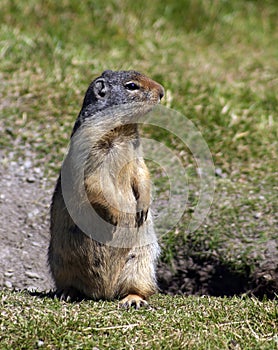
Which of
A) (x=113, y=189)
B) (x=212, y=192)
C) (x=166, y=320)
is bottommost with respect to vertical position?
(x=212, y=192)

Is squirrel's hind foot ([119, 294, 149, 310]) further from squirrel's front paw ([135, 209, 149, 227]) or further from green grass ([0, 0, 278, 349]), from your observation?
squirrel's front paw ([135, 209, 149, 227])

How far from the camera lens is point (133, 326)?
12.9 ft

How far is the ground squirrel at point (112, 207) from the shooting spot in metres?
4.63

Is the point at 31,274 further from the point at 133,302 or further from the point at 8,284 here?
the point at 133,302

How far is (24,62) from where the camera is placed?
27.7 ft

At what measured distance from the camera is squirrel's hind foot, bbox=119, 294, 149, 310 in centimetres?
453

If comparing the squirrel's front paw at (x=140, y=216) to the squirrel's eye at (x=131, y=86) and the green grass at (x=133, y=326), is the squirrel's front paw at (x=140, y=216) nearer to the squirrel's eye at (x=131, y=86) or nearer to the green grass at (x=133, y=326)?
the green grass at (x=133, y=326)

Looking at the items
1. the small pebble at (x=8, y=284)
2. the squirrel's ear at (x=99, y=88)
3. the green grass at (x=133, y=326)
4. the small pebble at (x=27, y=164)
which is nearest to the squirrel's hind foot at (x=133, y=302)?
the green grass at (x=133, y=326)

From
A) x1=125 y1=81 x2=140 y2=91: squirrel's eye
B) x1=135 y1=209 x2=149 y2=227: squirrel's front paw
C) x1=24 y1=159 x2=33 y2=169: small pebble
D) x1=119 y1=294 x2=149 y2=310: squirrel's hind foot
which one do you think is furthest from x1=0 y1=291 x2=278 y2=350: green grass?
x1=24 y1=159 x2=33 y2=169: small pebble

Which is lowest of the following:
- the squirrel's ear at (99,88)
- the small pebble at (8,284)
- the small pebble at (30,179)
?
the small pebble at (8,284)

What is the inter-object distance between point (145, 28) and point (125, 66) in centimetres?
142

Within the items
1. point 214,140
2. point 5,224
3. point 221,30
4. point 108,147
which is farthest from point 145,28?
point 108,147

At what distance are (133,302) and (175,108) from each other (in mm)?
3691

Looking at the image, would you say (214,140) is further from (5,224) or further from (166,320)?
(166,320)
